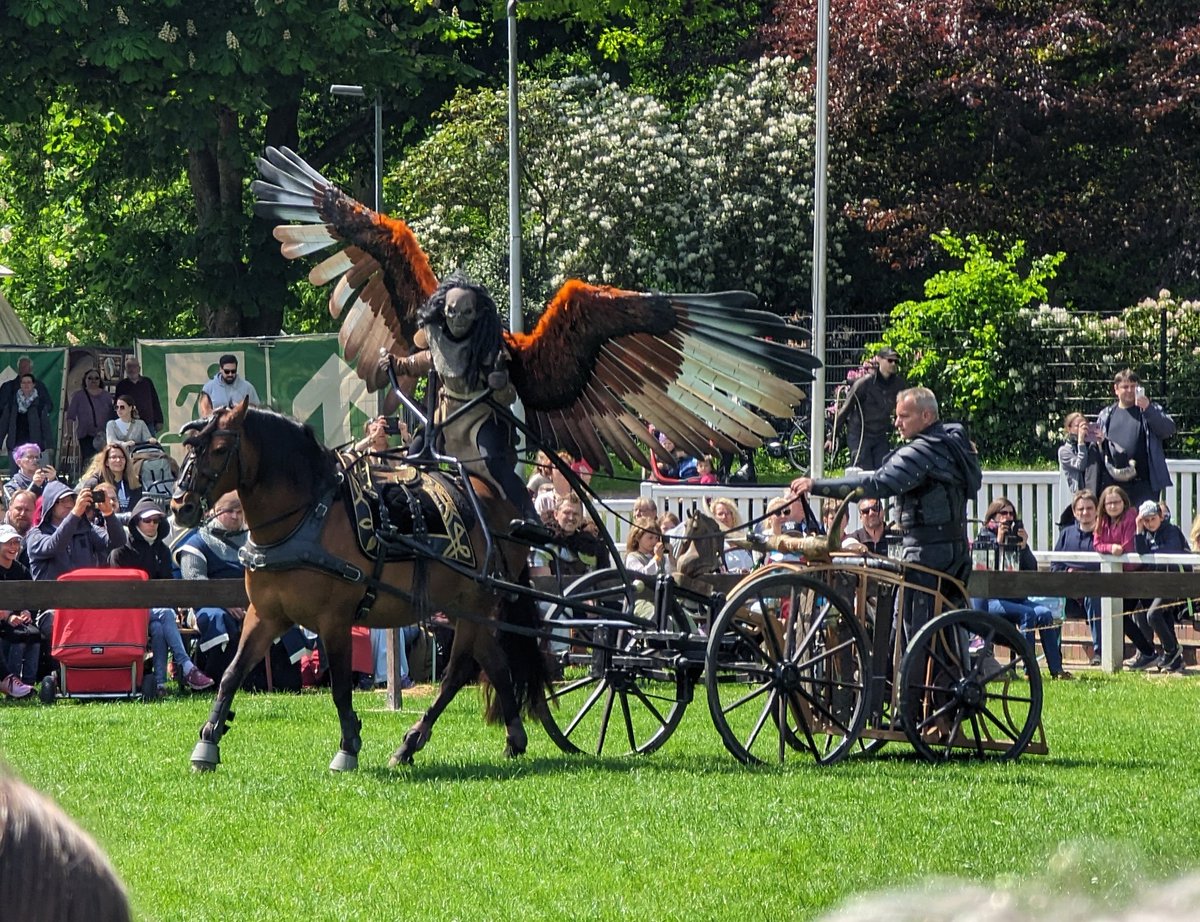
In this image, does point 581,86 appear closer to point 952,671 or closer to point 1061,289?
point 1061,289

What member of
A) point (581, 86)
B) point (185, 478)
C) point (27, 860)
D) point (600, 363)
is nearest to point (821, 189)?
point (581, 86)

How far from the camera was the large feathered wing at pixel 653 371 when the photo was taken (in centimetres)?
1093

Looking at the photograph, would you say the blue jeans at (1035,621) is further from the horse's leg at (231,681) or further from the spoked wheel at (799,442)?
the spoked wheel at (799,442)

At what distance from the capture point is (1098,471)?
19.6 m

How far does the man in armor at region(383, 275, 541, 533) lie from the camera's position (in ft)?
35.4

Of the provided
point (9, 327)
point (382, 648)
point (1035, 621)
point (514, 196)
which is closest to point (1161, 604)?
point (1035, 621)

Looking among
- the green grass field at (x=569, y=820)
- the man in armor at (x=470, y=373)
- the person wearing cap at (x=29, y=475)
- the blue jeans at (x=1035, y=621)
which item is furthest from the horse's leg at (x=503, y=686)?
the person wearing cap at (x=29, y=475)

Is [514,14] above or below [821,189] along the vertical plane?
above

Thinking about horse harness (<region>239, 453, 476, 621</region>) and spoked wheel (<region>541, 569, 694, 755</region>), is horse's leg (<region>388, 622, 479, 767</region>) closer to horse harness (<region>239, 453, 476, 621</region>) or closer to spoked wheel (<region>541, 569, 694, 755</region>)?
spoked wheel (<region>541, 569, 694, 755</region>)

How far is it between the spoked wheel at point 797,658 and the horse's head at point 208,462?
271cm

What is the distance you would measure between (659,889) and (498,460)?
432 centimetres

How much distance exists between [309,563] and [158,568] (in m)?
6.73

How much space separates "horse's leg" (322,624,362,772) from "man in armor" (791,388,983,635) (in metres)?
2.59

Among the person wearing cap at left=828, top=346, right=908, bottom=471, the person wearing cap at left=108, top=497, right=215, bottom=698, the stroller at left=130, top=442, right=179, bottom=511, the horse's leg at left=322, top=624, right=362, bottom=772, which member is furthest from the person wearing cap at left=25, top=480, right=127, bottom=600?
the person wearing cap at left=828, top=346, right=908, bottom=471
